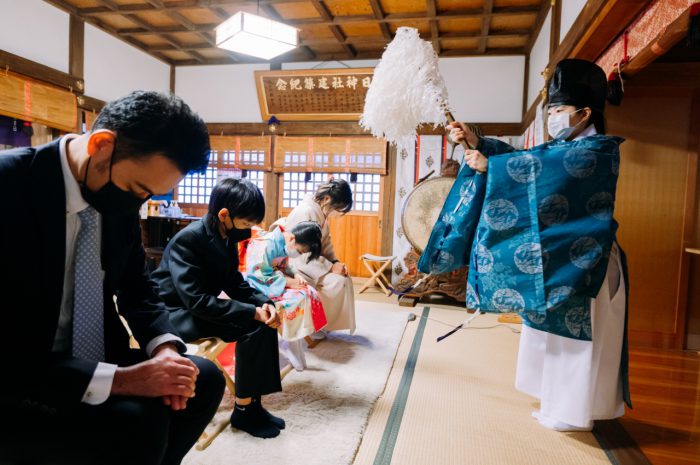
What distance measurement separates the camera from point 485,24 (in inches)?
213

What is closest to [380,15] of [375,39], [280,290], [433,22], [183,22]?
[433,22]

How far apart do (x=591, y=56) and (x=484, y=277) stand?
7.97 ft

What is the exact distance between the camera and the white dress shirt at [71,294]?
1.04 metres

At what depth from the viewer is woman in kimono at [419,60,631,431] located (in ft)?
6.48

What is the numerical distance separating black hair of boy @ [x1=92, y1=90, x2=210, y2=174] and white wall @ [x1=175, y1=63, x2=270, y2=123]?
646cm

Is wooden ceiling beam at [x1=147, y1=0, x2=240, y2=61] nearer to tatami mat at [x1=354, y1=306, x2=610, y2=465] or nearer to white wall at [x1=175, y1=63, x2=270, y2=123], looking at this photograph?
white wall at [x1=175, y1=63, x2=270, y2=123]

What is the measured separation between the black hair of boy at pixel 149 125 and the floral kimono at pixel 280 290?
65.0 inches

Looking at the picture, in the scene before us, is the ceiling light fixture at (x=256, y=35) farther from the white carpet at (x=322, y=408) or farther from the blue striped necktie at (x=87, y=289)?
the blue striped necktie at (x=87, y=289)

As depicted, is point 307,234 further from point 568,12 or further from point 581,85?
point 568,12

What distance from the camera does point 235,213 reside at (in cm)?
204

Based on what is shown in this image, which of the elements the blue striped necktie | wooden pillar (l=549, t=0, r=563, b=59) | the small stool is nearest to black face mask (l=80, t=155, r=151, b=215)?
the blue striped necktie

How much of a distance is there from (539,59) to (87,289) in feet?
18.4

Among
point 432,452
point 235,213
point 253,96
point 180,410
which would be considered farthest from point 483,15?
point 180,410

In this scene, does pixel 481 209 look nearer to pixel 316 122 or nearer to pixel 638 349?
pixel 638 349
